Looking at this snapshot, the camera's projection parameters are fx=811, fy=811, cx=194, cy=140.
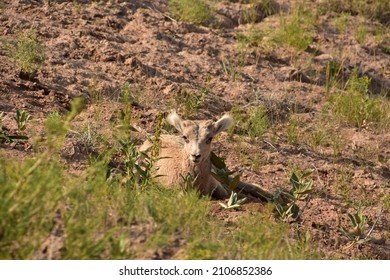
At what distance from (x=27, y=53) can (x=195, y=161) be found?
3199 mm

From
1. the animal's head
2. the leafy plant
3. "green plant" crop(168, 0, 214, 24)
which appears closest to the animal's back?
the animal's head

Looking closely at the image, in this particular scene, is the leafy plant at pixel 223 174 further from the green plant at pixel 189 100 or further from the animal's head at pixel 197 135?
the green plant at pixel 189 100

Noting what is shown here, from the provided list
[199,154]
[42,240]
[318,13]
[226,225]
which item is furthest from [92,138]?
[318,13]

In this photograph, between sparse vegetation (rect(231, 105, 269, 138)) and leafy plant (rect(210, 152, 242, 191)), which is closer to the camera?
leafy plant (rect(210, 152, 242, 191))

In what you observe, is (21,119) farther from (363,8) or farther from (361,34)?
(363,8)

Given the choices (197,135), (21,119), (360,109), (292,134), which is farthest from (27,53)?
(360,109)

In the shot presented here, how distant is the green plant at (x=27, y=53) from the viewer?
1088cm

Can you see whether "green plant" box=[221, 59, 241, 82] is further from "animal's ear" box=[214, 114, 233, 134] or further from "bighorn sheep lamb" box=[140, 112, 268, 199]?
"animal's ear" box=[214, 114, 233, 134]

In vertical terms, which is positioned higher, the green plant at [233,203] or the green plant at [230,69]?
the green plant at [230,69]

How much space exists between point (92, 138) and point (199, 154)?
1421mm

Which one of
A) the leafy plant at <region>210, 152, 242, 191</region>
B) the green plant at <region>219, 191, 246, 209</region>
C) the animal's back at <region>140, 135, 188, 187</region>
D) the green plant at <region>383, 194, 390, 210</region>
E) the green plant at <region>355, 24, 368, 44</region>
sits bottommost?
the green plant at <region>383, 194, 390, 210</region>

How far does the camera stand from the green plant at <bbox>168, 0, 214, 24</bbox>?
1361cm

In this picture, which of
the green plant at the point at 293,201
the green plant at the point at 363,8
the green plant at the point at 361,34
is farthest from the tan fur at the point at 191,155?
the green plant at the point at 363,8
